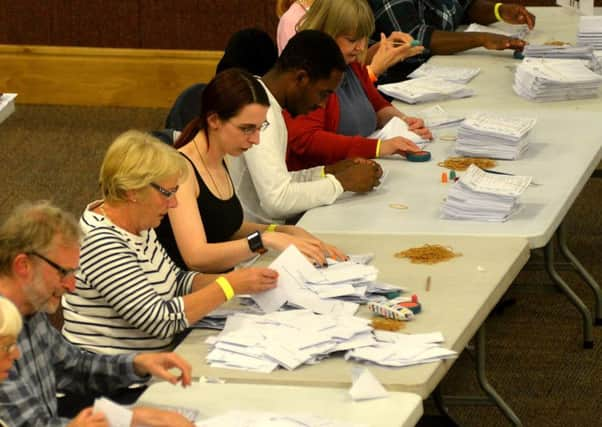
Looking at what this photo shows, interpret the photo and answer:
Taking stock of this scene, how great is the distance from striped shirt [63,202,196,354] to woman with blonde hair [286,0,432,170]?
1.29 m

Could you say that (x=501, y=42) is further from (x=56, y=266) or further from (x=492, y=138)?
(x=56, y=266)

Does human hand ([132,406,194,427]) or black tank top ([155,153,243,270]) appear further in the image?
black tank top ([155,153,243,270])

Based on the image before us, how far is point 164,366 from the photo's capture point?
9.23ft

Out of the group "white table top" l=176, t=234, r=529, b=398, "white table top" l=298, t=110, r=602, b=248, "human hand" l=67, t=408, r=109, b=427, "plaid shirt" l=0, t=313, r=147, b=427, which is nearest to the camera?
"human hand" l=67, t=408, r=109, b=427

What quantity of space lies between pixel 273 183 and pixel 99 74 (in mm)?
4525

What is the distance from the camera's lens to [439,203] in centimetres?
411

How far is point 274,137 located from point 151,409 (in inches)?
63.3

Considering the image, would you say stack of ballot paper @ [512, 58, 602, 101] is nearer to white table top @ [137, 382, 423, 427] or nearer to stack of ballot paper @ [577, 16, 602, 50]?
stack of ballot paper @ [577, 16, 602, 50]

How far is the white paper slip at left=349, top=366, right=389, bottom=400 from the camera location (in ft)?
9.03

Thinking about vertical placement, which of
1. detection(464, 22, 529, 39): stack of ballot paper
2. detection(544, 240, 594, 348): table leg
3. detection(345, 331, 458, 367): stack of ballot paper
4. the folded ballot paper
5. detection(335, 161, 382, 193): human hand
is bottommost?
detection(544, 240, 594, 348): table leg

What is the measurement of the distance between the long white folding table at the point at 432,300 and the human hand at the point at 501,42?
245 cm

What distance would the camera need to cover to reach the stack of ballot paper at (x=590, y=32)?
235 inches

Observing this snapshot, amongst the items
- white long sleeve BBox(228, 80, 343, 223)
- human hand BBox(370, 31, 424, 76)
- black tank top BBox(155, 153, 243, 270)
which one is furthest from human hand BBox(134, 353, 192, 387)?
human hand BBox(370, 31, 424, 76)

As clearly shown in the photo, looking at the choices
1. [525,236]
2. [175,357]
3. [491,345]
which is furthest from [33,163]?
[175,357]
